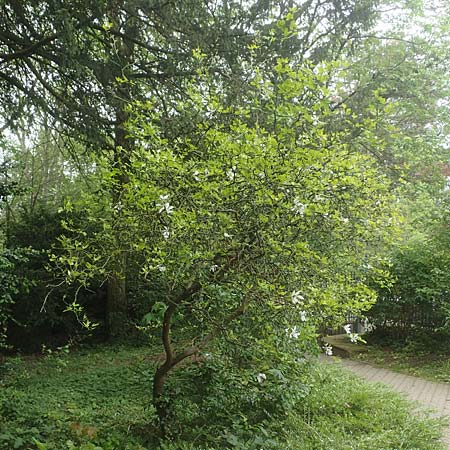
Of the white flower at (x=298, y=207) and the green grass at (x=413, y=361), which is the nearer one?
the white flower at (x=298, y=207)

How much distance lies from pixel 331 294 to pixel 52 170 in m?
13.3

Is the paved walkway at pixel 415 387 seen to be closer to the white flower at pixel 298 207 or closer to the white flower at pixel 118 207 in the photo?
the white flower at pixel 298 207

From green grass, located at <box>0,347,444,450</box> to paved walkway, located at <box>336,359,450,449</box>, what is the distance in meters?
0.66

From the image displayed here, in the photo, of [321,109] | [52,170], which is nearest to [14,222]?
[52,170]

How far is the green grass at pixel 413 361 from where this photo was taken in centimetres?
813

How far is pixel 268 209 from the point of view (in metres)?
3.22

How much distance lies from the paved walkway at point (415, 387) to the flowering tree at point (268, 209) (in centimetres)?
304

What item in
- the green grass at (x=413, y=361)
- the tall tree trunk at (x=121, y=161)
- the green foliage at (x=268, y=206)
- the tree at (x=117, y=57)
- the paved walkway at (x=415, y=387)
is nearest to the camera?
the green foliage at (x=268, y=206)

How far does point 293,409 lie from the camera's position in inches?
201

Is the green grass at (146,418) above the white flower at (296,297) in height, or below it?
below

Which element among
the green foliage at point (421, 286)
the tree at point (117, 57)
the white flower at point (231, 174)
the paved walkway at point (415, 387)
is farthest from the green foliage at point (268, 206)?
the green foliage at point (421, 286)

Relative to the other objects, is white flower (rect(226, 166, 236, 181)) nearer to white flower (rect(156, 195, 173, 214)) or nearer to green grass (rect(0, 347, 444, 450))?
white flower (rect(156, 195, 173, 214))

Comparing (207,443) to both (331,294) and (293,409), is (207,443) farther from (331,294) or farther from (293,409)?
(331,294)

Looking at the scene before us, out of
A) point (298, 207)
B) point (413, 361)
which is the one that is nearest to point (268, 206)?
point (298, 207)
